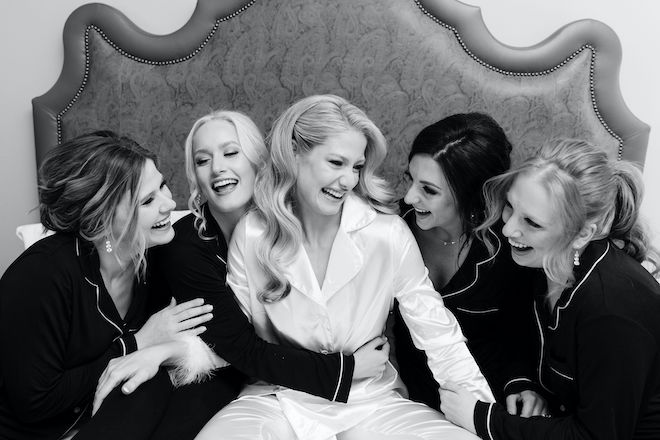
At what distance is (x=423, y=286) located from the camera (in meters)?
1.78

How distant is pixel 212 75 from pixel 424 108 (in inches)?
36.1

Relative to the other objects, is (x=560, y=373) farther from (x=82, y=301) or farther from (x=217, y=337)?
(x=82, y=301)

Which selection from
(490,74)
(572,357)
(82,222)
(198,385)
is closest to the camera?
(572,357)

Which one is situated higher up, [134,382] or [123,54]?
[123,54]

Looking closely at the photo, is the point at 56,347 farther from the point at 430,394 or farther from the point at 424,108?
the point at 424,108

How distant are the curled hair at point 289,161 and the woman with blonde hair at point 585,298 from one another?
45 cm

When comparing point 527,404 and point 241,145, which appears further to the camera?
point 241,145

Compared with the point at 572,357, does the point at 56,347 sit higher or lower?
higher

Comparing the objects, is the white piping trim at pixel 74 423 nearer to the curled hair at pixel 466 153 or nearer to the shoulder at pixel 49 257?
the shoulder at pixel 49 257

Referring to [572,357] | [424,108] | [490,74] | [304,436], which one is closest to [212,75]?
[424,108]

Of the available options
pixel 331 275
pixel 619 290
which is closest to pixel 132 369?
pixel 331 275

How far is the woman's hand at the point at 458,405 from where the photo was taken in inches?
62.2

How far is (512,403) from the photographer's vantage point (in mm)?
1724

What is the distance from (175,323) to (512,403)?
3.43 feet
